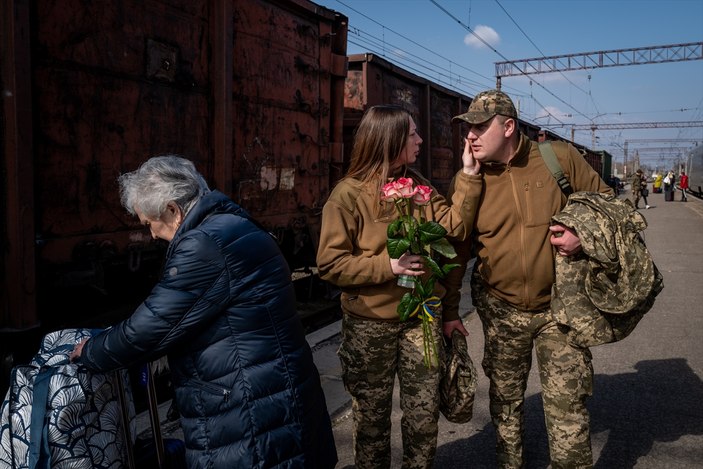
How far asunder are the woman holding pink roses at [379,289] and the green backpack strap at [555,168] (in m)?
0.38

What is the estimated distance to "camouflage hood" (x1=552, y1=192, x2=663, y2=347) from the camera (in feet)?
8.39

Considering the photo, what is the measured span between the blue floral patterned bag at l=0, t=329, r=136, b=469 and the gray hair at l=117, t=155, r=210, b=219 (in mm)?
579

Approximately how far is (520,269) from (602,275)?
0.34 metres

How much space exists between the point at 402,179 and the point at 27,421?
1561mm

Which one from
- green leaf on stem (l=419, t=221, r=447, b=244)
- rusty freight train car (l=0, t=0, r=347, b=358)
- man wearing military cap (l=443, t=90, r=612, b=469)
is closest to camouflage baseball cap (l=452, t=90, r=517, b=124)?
man wearing military cap (l=443, t=90, r=612, b=469)

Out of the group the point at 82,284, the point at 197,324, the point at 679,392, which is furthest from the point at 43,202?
the point at 679,392

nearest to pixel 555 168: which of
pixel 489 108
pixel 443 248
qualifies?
pixel 489 108

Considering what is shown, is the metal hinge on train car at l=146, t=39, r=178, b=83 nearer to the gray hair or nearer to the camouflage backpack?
the gray hair

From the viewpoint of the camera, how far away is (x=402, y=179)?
2408 millimetres

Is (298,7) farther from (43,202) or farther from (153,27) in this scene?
(43,202)

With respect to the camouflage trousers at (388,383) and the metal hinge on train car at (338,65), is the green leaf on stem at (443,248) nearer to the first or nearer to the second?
the camouflage trousers at (388,383)

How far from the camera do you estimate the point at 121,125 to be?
145 inches

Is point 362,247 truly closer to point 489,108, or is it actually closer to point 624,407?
point 489,108

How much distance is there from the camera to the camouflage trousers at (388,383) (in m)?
2.60
